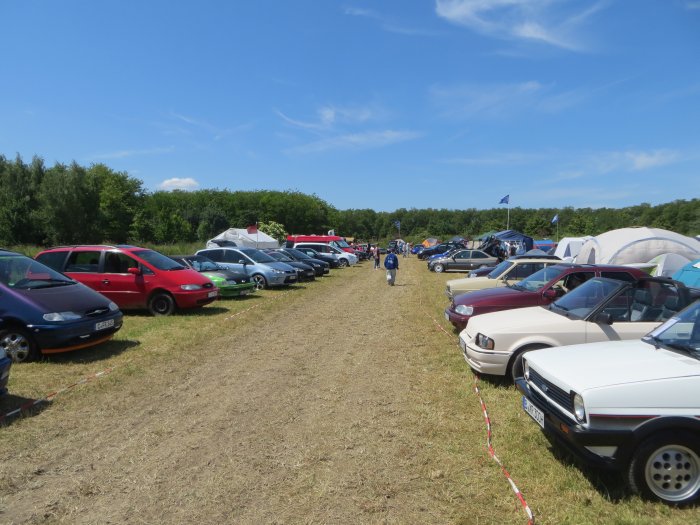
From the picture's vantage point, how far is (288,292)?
17203 millimetres

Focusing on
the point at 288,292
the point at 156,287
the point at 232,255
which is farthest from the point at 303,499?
the point at 232,255

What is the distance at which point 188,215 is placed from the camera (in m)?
81.4

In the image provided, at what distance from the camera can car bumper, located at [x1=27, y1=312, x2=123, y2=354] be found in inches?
269

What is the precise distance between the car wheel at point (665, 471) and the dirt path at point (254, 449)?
120 centimetres

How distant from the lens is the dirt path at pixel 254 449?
334 cm

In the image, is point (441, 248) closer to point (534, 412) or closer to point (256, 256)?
point (256, 256)

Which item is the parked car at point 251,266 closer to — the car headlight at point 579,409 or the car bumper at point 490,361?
the car bumper at point 490,361

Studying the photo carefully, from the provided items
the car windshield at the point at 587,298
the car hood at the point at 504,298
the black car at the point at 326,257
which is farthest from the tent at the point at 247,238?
the car windshield at the point at 587,298

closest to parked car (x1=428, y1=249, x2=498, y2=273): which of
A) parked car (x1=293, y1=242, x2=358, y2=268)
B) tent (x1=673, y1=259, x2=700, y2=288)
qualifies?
parked car (x1=293, y1=242, x2=358, y2=268)

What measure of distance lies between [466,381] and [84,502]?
4.69m

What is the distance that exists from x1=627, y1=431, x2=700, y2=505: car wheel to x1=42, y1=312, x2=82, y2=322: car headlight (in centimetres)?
750

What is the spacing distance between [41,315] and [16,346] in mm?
603

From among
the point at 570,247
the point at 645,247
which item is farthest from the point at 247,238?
the point at 645,247

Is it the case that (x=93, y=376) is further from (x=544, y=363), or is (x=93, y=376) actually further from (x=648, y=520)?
(x=648, y=520)
